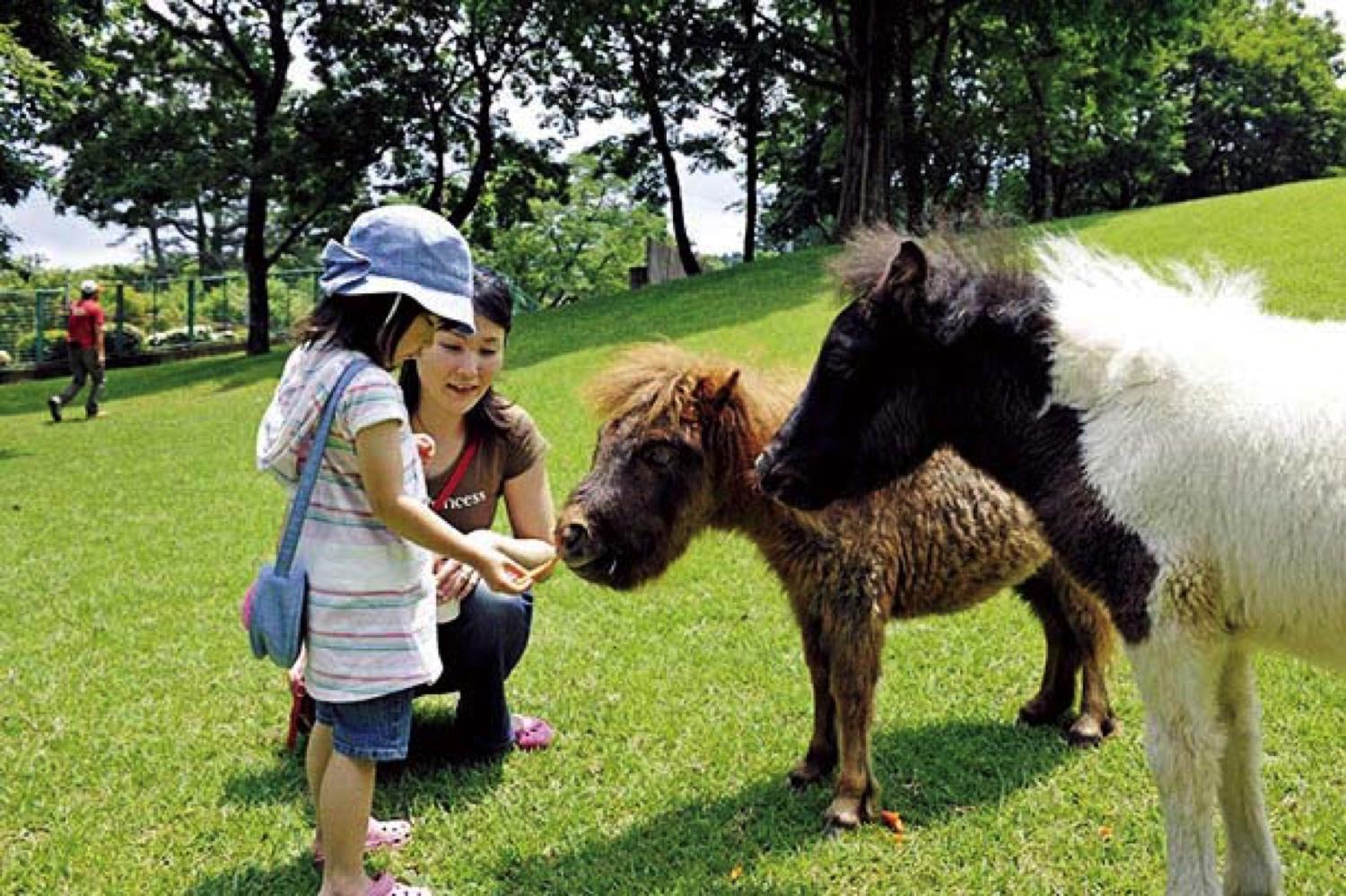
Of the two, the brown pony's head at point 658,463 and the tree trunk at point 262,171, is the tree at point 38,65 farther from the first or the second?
the brown pony's head at point 658,463

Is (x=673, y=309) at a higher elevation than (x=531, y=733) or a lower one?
higher

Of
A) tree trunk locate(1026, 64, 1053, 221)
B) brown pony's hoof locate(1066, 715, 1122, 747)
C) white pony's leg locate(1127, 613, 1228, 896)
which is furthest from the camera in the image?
tree trunk locate(1026, 64, 1053, 221)

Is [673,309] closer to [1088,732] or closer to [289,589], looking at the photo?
[1088,732]

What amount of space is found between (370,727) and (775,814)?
1.59m

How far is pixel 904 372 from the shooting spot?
122 inches

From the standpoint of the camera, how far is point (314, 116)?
1039 inches

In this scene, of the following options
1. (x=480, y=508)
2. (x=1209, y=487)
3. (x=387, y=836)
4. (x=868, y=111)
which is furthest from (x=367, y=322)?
(x=868, y=111)

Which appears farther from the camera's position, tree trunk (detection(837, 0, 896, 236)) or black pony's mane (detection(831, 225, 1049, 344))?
tree trunk (detection(837, 0, 896, 236))

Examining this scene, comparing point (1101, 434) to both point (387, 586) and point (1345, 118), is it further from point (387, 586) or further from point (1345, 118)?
point (1345, 118)

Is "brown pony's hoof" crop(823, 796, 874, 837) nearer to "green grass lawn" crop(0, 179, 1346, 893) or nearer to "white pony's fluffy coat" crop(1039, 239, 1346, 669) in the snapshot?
"green grass lawn" crop(0, 179, 1346, 893)

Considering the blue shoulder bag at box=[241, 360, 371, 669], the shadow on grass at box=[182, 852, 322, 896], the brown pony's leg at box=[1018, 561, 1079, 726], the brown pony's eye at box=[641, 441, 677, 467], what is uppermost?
the brown pony's eye at box=[641, 441, 677, 467]

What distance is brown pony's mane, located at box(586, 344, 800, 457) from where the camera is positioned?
12.5 feet

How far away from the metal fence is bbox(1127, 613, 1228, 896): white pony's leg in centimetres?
3039

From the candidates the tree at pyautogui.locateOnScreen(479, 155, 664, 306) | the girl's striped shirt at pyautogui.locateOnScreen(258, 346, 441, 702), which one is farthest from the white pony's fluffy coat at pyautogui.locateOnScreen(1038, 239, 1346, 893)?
the tree at pyautogui.locateOnScreen(479, 155, 664, 306)
